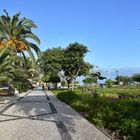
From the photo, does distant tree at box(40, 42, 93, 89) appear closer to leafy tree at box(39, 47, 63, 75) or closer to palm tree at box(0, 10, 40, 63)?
leafy tree at box(39, 47, 63, 75)

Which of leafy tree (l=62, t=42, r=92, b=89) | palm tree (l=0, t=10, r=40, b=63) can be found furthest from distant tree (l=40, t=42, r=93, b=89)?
palm tree (l=0, t=10, r=40, b=63)

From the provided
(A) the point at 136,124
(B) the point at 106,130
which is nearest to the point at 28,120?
(B) the point at 106,130

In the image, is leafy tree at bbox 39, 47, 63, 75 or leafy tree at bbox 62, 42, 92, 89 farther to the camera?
leafy tree at bbox 39, 47, 63, 75

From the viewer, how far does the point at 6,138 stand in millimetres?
11188

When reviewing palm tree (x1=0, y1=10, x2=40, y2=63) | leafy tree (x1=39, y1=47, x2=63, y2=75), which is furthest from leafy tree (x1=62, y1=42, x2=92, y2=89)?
palm tree (x1=0, y1=10, x2=40, y2=63)

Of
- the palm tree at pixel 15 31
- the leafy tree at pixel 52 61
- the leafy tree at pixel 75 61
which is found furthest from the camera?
the leafy tree at pixel 52 61

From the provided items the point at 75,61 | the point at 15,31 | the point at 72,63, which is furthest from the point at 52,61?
the point at 15,31

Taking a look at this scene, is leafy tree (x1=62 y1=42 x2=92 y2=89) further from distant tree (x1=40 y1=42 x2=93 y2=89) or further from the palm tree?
the palm tree

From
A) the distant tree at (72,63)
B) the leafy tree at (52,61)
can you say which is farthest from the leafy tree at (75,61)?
the leafy tree at (52,61)

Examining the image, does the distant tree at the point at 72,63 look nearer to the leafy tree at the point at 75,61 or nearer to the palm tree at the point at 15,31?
the leafy tree at the point at 75,61

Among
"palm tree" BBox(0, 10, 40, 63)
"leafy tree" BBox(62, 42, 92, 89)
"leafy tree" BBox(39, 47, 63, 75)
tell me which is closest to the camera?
"palm tree" BBox(0, 10, 40, 63)

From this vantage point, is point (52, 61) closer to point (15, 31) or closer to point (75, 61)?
point (75, 61)

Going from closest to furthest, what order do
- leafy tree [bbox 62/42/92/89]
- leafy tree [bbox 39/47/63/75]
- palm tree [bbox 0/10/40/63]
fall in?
palm tree [bbox 0/10/40/63]
leafy tree [bbox 62/42/92/89]
leafy tree [bbox 39/47/63/75]

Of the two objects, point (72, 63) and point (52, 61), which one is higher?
point (52, 61)
